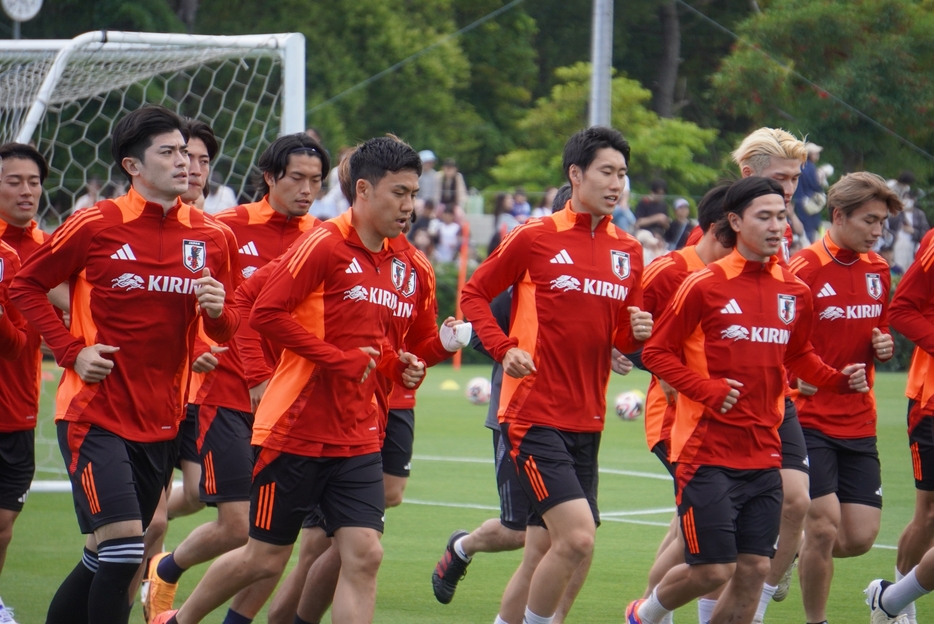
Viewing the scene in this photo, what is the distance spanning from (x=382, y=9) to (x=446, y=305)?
58.6ft

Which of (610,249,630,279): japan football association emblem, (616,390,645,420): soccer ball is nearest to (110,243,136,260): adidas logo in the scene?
(610,249,630,279): japan football association emblem

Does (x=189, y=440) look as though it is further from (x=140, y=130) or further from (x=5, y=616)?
(x=140, y=130)

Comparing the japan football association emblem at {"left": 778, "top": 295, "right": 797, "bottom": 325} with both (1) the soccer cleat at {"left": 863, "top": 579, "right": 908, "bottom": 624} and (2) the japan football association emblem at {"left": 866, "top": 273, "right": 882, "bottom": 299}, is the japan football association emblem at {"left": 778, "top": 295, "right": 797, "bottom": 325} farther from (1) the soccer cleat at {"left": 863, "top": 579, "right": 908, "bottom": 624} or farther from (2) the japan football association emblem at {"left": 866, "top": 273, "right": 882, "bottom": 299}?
(1) the soccer cleat at {"left": 863, "top": 579, "right": 908, "bottom": 624}

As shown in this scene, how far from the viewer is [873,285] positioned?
7.29m

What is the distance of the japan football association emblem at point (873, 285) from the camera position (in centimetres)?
727

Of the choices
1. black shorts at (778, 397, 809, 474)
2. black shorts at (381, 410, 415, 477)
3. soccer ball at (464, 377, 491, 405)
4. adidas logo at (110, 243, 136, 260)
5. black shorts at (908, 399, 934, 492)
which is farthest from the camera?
soccer ball at (464, 377, 491, 405)

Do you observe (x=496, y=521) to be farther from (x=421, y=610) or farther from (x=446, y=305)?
(x=446, y=305)

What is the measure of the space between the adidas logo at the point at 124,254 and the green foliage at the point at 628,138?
29.4 meters

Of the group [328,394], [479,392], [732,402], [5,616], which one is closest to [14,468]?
[5,616]

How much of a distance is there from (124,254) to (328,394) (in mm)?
1082

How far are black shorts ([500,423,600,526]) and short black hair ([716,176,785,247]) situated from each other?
1134 millimetres

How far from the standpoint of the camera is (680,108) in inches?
1693

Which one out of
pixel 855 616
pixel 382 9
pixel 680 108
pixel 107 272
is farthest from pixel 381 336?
pixel 680 108

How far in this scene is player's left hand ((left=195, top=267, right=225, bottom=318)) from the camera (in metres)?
5.81
